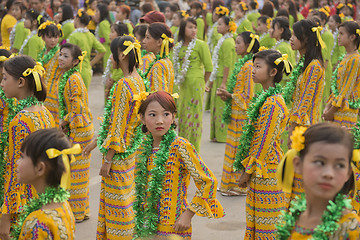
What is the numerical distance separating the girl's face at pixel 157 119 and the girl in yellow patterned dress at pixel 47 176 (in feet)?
Result: 2.82

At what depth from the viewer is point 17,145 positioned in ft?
12.5

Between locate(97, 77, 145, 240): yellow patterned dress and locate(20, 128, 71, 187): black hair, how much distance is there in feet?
5.59

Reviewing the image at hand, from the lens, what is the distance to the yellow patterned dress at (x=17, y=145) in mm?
3805

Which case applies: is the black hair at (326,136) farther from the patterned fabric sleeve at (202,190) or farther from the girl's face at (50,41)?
the girl's face at (50,41)

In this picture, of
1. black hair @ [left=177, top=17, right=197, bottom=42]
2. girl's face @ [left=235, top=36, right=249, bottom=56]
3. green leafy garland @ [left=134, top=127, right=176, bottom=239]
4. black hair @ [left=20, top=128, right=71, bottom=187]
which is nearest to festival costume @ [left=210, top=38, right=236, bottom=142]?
black hair @ [left=177, top=17, right=197, bottom=42]

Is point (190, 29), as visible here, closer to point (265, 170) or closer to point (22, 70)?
point (265, 170)

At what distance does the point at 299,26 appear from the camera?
5750mm

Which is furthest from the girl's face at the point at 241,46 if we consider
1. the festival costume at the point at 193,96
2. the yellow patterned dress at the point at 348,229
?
the yellow patterned dress at the point at 348,229

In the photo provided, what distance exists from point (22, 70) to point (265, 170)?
2.04 m

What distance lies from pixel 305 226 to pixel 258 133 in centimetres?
193

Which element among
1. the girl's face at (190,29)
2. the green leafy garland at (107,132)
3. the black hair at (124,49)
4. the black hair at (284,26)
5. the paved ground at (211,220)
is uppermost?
the black hair at (284,26)

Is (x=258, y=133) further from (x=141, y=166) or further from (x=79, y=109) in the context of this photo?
(x=79, y=109)

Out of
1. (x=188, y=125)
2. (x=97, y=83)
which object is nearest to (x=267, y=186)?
(x=188, y=125)

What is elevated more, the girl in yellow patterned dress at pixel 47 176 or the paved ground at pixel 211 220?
the girl in yellow patterned dress at pixel 47 176
